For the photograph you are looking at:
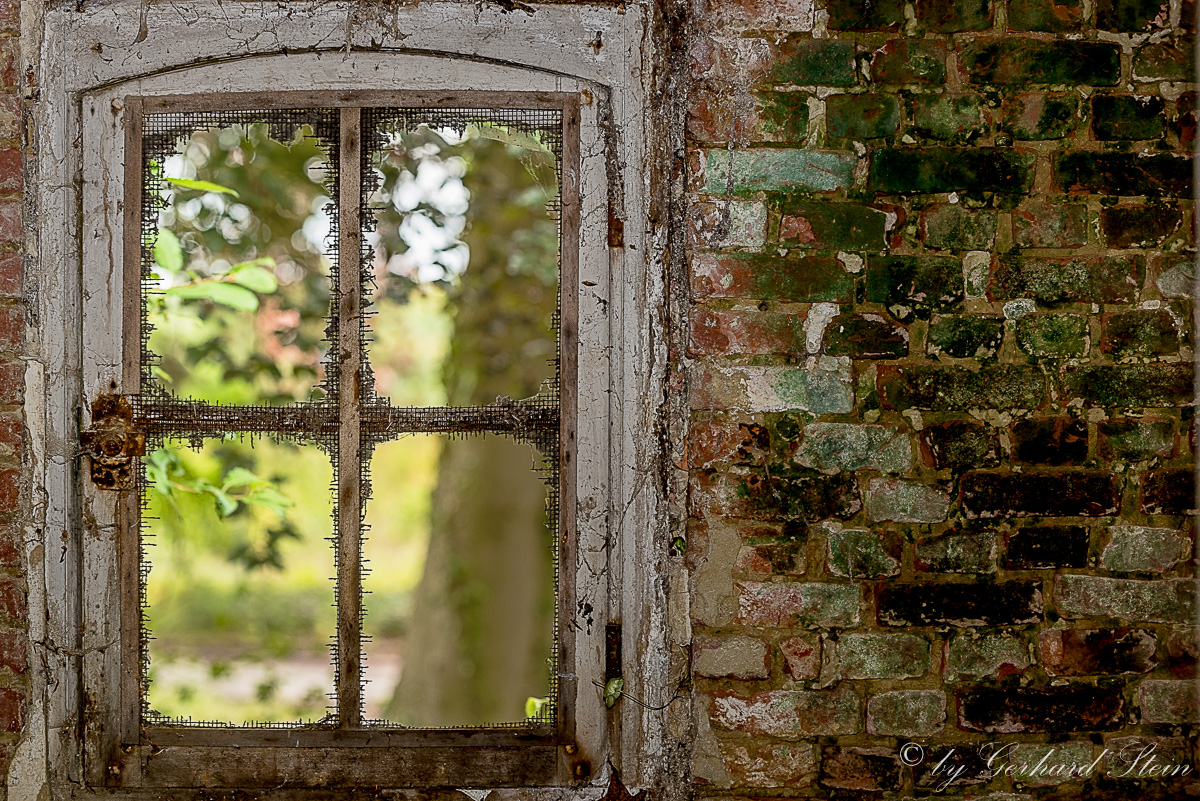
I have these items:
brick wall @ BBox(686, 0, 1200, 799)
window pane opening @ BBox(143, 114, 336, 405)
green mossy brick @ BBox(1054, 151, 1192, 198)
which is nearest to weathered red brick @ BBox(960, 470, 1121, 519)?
brick wall @ BBox(686, 0, 1200, 799)

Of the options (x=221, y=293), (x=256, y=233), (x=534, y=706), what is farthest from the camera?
(x=256, y=233)

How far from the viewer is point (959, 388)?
4.44 ft

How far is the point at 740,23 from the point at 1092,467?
3.12 ft

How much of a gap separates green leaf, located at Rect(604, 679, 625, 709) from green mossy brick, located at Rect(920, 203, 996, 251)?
0.91m

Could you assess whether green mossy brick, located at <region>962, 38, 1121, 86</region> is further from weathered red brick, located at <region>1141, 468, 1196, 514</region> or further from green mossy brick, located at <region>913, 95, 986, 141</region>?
weathered red brick, located at <region>1141, 468, 1196, 514</region>

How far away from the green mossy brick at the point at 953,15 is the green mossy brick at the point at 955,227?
30 centimetres

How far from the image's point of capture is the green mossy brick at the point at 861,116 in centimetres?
134

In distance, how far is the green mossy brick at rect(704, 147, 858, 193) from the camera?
52.7 inches

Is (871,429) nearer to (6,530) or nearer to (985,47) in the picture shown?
(985,47)

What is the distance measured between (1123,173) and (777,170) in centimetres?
→ 58

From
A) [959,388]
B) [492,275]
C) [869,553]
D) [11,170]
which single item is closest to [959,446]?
[959,388]

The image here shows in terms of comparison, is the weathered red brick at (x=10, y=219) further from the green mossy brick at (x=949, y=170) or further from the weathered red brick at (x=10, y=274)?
the green mossy brick at (x=949, y=170)
